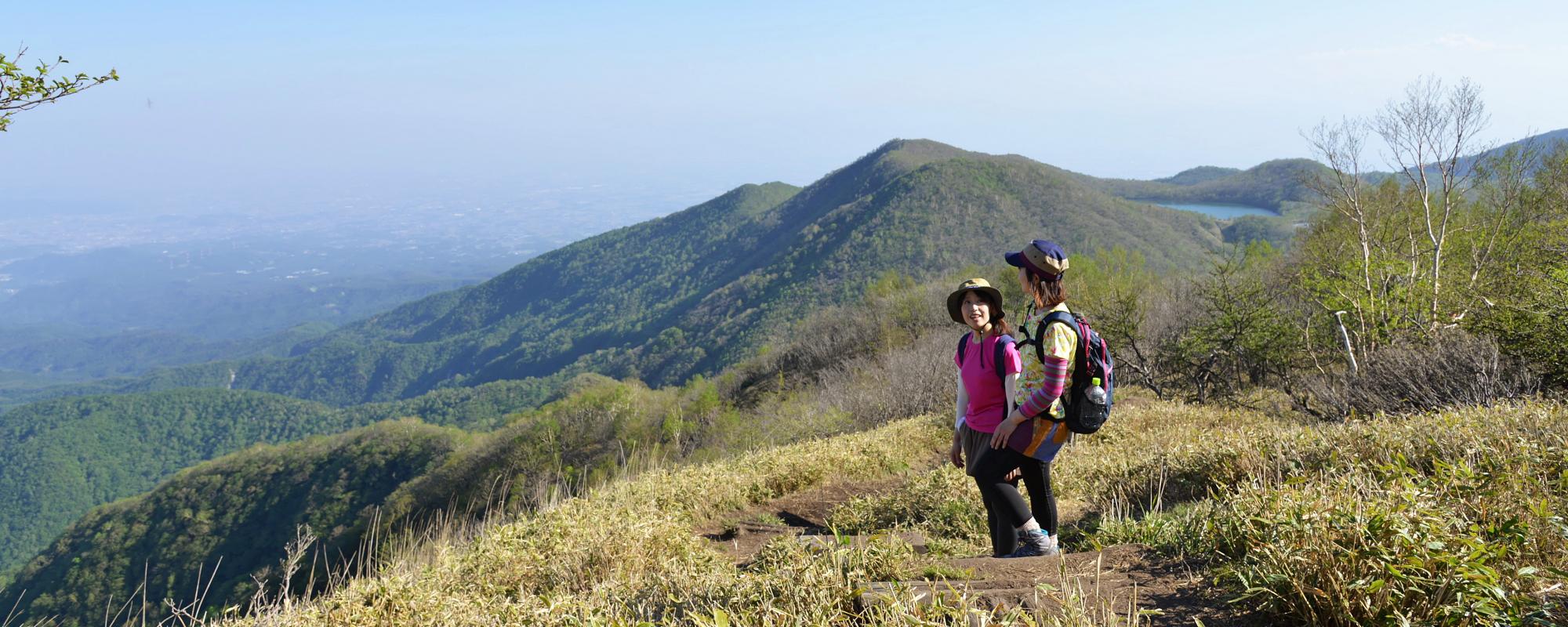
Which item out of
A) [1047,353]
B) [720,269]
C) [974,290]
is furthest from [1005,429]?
[720,269]

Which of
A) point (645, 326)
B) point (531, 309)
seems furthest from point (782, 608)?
point (531, 309)

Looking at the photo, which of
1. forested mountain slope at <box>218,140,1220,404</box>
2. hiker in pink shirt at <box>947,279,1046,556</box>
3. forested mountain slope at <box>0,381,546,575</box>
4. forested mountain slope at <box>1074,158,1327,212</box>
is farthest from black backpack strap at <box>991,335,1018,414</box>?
forested mountain slope at <box>1074,158,1327,212</box>

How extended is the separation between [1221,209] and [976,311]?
10669 cm

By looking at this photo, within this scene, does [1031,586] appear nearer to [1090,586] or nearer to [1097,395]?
[1090,586]

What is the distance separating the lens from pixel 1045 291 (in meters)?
3.63

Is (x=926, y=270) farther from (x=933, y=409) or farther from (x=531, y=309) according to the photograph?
(x=531, y=309)

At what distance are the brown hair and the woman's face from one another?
295mm

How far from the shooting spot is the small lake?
3391 inches

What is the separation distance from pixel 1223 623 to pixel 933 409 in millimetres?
12023

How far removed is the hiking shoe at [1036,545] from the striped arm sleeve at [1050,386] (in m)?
0.70

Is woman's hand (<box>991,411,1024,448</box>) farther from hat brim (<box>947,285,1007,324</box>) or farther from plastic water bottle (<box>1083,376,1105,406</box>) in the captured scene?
hat brim (<box>947,285,1007,324</box>)

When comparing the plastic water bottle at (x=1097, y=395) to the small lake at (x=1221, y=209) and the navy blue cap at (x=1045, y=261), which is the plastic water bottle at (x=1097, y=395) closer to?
the navy blue cap at (x=1045, y=261)

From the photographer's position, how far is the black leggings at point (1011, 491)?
3697 millimetres

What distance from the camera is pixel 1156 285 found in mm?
28031
